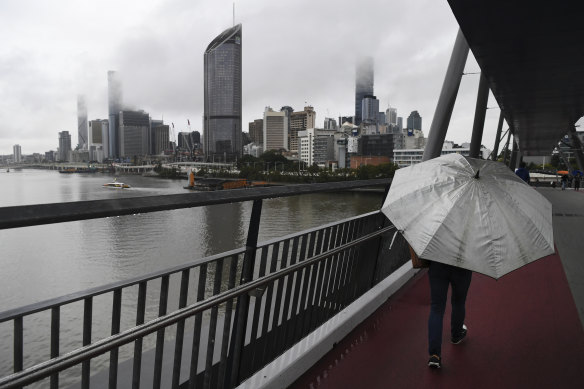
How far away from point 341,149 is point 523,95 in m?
131

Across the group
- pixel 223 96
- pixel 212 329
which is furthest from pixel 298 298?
pixel 223 96

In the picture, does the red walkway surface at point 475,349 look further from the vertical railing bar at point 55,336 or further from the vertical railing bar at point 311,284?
the vertical railing bar at point 55,336

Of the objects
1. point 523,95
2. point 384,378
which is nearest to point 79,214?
point 384,378

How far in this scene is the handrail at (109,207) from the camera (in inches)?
39.8

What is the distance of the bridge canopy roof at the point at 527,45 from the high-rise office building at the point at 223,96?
463ft

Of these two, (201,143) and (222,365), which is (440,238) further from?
(201,143)

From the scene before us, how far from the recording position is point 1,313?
126cm

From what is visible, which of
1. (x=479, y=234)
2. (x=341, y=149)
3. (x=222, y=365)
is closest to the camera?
(x=222, y=365)

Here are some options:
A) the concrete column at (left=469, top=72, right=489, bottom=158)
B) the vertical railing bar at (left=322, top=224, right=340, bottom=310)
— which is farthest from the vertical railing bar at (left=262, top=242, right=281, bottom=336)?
the concrete column at (left=469, top=72, right=489, bottom=158)

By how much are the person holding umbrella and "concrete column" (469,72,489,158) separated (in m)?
13.6

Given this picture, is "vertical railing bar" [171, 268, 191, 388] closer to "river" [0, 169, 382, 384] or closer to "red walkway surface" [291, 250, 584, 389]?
"river" [0, 169, 382, 384]

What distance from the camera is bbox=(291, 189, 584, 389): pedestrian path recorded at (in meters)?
2.52

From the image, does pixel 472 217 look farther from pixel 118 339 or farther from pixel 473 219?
pixel 118 339

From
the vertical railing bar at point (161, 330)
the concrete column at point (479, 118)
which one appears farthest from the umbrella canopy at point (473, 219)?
the concrete column at point (479, 118)
